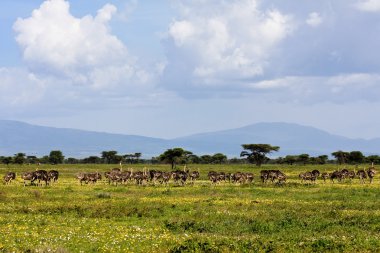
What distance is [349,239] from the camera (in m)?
20.3

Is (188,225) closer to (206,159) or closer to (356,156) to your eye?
(356,156)

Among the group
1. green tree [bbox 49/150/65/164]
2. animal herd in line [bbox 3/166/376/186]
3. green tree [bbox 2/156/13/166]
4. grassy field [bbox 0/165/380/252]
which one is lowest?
grassy field [bbox 0/165/380/252]

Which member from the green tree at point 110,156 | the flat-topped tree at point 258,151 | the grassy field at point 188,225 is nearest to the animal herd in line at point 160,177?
the grassy field at point 188,225

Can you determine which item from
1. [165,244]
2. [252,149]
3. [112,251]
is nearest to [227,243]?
[165,244]

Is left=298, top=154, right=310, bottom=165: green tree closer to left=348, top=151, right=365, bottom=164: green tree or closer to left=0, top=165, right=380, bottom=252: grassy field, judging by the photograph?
left=348, top=151, right=365, bottom=164: green tree

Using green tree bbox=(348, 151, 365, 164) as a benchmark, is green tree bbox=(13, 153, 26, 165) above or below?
below

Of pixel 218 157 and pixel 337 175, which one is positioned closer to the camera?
pixel 337 175

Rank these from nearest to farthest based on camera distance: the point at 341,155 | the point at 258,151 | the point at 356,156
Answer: the point at 258,151 < the point at 341,155 < the point at 356,156

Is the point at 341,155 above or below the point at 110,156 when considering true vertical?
above

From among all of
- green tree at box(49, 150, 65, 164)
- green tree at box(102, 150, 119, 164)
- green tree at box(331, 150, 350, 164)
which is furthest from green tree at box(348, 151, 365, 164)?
green tree at box(49, 150, 65, 164)

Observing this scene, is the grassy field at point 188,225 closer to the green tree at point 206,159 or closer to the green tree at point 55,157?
the green tree at point 55,157

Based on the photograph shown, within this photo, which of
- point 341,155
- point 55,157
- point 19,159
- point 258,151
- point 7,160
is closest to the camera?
point 258,151

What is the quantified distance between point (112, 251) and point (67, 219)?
9.63 m

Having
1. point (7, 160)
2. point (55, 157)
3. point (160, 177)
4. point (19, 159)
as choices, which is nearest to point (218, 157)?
point (55, 157)
